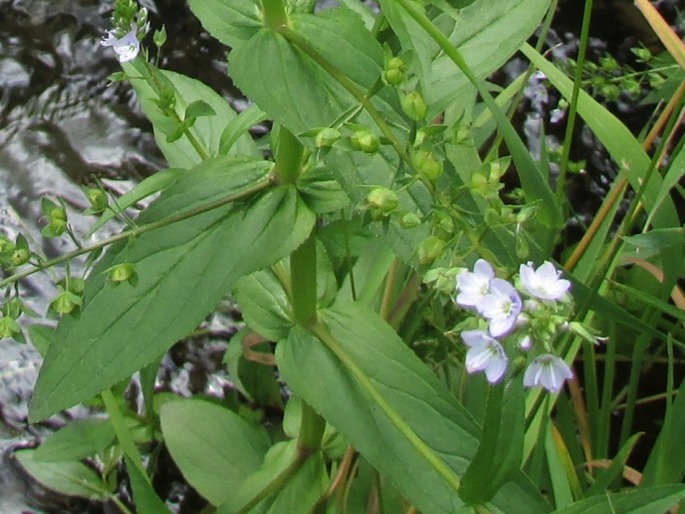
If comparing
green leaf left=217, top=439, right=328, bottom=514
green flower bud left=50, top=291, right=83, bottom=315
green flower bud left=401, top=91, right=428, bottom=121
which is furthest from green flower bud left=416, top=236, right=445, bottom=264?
green leaf left=217, top=439, right=328, bottom=514

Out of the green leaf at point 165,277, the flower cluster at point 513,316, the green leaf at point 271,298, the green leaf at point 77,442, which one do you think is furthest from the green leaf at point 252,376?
the flower cluster at point 513,316

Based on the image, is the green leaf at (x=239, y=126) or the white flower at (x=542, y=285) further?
the green leaf at (x=239, y=126)

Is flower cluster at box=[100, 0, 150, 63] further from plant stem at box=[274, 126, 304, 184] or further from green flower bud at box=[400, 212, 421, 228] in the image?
green flower bud at box=[400, 212, 421, 228]

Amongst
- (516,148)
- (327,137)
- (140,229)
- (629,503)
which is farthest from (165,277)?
(629,503)

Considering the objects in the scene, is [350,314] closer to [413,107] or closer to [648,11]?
[413,107]

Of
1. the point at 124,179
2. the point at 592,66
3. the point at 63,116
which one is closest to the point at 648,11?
the point at 592,66

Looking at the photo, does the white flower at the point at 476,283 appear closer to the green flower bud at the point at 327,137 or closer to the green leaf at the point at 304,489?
the green flower bud at the point at 327,137

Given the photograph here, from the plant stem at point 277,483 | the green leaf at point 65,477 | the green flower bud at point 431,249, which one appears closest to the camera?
the green flower bud at point 431,249
